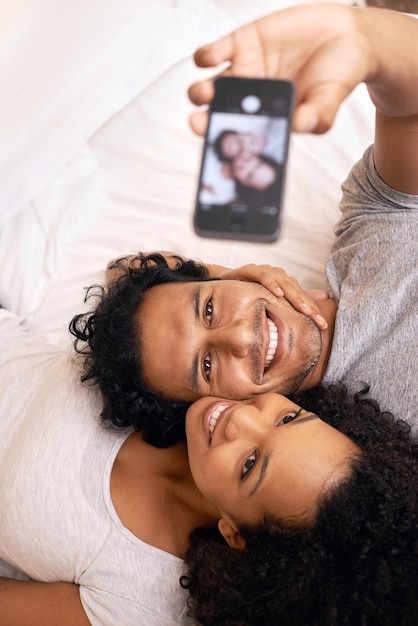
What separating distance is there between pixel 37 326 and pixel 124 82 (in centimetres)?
50

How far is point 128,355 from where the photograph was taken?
88cm

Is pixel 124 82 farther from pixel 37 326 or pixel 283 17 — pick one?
pixel 283 17

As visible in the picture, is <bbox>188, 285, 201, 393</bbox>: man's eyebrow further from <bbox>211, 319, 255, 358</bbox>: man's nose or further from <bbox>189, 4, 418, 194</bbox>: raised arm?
<bbox>189, 4, 418, 194</bbox>: raised arm

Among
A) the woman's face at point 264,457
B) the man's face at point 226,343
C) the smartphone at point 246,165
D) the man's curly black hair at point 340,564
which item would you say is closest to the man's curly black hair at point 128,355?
the man's face at point 226,343

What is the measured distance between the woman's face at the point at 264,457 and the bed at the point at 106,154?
279 millimetres

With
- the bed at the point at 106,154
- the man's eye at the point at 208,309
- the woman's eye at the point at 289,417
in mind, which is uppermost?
the bed at the point at 106,154

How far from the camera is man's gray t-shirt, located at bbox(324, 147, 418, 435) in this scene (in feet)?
2.82

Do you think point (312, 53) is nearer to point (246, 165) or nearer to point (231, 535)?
point (246, 165)

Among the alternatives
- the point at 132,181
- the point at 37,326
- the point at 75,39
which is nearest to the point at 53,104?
the point at 75,39

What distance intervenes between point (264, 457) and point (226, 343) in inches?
6.8

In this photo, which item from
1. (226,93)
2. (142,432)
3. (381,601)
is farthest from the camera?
(142,432)

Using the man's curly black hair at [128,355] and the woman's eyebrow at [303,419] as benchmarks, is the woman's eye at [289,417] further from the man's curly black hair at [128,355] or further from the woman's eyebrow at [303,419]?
the man's curly black hair at [128,355]

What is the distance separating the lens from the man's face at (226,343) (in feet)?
2.63

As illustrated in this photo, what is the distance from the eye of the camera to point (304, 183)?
113cm
